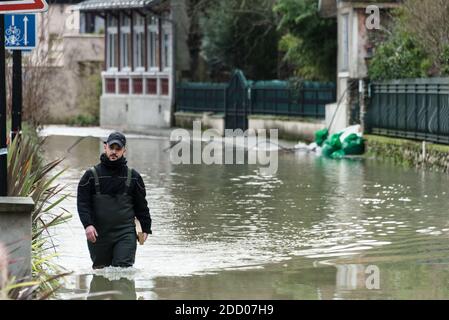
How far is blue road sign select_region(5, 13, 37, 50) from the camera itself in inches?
597

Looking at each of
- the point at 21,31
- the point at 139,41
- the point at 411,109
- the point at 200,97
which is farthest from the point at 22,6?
the point at 139,41

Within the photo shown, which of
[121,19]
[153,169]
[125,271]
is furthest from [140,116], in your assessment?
[125,271]

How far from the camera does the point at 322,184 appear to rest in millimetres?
25609

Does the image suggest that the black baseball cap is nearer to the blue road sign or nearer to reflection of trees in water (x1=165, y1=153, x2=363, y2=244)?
the blue road sign

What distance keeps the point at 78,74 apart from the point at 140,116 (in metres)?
7.30

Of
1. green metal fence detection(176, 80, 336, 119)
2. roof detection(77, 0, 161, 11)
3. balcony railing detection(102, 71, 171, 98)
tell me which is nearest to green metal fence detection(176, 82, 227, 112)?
green metal fence detection(176, 80, 336, 119)

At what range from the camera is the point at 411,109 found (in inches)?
1296

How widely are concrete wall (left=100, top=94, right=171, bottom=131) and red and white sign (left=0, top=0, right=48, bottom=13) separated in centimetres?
4280

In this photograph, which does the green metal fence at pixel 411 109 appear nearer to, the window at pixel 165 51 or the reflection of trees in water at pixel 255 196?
the reflection of trees in water at pixel 255 196

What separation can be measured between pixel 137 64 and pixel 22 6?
47.1 metres

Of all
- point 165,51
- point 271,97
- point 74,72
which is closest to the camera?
point 271,97

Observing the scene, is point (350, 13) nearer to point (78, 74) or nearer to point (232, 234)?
point (232, 234)

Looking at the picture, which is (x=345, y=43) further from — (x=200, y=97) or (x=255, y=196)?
(x=255, y=196)
